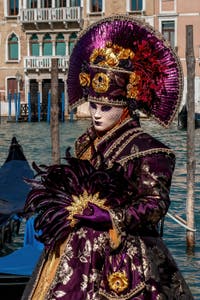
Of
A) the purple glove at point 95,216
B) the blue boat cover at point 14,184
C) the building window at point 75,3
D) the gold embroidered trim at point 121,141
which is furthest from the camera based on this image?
the building window at point 75,3

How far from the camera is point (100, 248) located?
71.9 inches

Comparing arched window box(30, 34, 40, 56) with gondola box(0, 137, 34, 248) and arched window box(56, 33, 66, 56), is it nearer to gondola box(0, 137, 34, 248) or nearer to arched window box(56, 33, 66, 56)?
arched window box(56, 33, 66, 56)

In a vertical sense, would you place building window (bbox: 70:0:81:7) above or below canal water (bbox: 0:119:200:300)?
above

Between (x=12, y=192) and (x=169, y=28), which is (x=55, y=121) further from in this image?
(x=169, y=28)

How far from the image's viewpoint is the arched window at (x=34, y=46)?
2722 cm

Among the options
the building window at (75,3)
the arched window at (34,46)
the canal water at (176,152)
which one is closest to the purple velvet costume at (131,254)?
the canal water at (176,152)

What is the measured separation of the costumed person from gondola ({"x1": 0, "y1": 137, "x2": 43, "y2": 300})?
0.35 m

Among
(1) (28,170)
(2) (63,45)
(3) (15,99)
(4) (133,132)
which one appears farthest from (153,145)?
(2) (63,45)

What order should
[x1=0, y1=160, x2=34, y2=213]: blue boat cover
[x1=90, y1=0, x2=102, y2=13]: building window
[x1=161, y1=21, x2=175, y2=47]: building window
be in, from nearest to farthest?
1. [x1=0, y1=160, x2=34, y2=213]: blue boat cover
2. [x1=161, y1=21, x2=175, y2=47]: building window
3. [x1=90, y1=0, x2=102, y2=13]: building window

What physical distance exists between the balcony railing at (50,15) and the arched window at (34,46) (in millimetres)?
743

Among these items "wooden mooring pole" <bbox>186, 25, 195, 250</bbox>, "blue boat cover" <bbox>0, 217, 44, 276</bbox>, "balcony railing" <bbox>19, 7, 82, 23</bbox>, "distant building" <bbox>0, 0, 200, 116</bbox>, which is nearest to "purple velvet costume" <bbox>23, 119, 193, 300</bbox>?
"blue boat cover" <bbox>0, 217, 44, 276</bbox>

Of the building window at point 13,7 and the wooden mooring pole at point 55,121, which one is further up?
the building window at point 13,7

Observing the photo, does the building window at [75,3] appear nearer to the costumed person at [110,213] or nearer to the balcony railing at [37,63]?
the balcony railing at [37,63]

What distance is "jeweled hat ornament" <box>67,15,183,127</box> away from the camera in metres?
1.98
